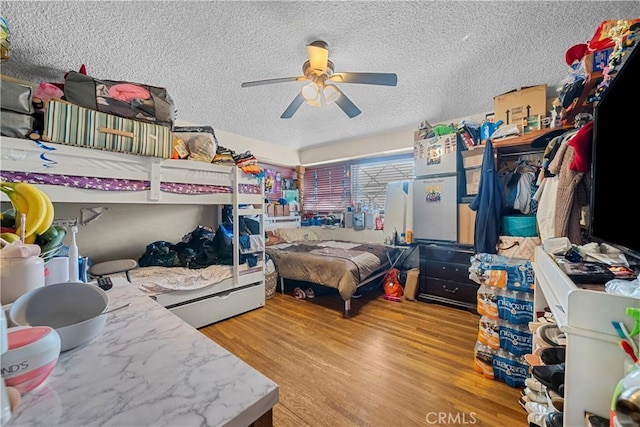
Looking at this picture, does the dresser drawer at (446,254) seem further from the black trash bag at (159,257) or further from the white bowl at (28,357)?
the white bowl at (28,357)

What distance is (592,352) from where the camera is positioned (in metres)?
0.63

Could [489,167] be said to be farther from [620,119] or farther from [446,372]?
[446,372]

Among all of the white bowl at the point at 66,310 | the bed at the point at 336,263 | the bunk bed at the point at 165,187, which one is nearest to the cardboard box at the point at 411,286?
the bed at the point at 336,263

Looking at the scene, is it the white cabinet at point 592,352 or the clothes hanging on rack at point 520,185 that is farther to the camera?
the clothes hanging on rack at point 520,185

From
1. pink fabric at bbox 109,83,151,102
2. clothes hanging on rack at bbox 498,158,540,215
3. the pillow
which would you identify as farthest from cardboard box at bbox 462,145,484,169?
pink fabric at bbox 109,83,151,102

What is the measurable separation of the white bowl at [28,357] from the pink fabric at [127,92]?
77.0 inches

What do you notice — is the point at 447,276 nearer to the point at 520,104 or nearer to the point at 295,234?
the point at 520,104

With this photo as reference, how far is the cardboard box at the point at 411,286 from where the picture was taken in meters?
3.09

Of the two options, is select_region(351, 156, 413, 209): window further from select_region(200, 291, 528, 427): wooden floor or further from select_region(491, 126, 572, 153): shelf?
select_region(200, 291, 528, 427): wooden floor

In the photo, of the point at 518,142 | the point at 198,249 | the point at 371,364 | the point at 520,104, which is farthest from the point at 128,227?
the point at 520,104

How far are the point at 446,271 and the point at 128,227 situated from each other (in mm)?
3718

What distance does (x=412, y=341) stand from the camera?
212cm

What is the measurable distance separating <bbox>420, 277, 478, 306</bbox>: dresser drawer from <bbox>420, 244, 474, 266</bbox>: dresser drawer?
0.26 m

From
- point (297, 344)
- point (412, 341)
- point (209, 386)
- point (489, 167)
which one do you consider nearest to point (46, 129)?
point (209, 386)
